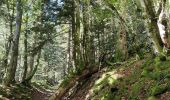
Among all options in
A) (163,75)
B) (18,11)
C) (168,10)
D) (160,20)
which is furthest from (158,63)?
(18,11)

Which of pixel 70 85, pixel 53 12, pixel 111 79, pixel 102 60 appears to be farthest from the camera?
pixel 53 12

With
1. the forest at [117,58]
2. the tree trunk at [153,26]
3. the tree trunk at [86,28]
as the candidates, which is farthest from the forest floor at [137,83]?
the tree trunk at [86,28]

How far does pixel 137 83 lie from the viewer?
9.20 metres

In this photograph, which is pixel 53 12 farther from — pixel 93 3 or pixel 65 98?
pixel 65 98

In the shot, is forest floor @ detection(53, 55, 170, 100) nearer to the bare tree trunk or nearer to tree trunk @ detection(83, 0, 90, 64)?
the bare tree trunk

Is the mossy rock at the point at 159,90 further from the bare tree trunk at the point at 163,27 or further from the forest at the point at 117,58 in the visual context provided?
the bare tree trunk at the point at 163,27

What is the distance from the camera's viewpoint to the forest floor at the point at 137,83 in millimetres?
7970

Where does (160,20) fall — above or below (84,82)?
above

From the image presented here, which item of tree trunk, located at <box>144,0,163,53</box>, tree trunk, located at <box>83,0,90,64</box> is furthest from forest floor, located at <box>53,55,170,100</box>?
tree trunk, located at <box>83,0,90,64</box>

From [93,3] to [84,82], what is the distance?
20.0 ft

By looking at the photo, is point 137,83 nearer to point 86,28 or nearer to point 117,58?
point 117,58

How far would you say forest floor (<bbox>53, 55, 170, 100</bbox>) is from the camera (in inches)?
314

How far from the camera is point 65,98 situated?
13953mm

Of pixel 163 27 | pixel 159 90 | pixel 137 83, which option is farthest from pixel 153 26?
pixel 159 90
